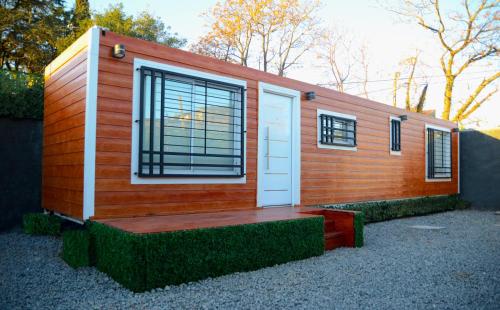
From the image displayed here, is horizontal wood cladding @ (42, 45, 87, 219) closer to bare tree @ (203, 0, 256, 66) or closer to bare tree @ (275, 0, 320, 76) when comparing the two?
bare tree @ (203, 0, 256, 66)

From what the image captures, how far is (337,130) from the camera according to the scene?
711 cm

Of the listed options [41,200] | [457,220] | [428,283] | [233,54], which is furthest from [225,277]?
[233,54]

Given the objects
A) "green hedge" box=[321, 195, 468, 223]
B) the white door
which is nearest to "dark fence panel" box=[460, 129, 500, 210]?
"green hedge" box=[321, 195, 468, 223]

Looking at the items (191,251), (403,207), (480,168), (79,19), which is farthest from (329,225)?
(79,19)

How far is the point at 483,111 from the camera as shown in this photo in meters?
19.2

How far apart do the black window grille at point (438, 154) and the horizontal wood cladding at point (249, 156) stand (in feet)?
2.51

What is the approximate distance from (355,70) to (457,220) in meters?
15.6

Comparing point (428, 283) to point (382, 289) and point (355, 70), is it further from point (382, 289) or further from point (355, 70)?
point (355, 70)

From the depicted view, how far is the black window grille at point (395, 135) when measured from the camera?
28.8 feet

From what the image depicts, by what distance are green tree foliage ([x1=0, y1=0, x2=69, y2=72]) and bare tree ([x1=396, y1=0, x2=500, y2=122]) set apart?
50.2ft

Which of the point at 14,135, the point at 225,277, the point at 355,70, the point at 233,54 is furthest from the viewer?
the point at 355,70

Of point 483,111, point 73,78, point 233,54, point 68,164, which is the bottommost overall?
point 68,164

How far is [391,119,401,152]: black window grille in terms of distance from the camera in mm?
8773

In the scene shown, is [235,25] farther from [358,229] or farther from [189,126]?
[358,229]
